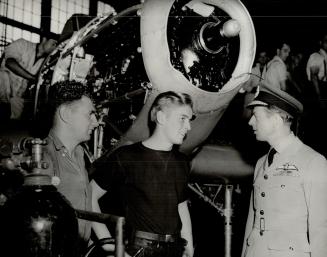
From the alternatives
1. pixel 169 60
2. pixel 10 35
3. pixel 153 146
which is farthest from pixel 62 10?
pixel 153 146

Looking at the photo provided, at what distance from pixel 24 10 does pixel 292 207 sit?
8.08 m

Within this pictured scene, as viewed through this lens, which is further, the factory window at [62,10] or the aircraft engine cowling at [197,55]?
the factory window at [62,10]

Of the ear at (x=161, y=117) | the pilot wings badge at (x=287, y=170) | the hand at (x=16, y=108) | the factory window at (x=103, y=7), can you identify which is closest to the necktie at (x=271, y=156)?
the pilot wings badge at (x=287, y=170)

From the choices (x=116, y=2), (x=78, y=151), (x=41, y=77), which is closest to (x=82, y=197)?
(x=78, y=151)

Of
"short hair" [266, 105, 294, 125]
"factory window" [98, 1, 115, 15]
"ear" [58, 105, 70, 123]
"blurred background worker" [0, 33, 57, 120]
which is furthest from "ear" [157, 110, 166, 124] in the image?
"factory window" [98, 1, 115, 15]

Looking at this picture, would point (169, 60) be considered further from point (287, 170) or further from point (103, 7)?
point (103, 7)

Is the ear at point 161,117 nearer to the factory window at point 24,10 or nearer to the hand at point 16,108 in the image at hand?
the hand at point 16,108

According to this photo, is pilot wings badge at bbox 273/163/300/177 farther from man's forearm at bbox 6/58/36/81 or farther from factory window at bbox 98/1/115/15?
factory window at bbox 98/1/115/15

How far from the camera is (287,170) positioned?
229 cm

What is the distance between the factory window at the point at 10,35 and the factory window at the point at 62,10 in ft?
3.32

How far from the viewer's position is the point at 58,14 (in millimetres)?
9805

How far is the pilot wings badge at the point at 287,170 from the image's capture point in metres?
2.25

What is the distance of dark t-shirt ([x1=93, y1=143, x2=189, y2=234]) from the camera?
6.92 ft

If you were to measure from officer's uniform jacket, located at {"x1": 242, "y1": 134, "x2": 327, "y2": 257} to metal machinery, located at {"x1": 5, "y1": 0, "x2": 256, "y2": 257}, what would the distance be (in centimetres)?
52
